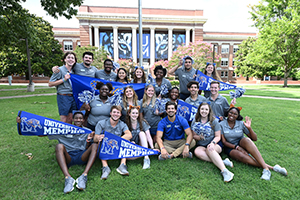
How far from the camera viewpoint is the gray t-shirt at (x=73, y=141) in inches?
141

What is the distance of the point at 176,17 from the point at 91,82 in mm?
44722

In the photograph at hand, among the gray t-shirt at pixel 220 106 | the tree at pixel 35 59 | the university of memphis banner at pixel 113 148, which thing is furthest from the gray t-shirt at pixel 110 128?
the tree at pixel 35 59

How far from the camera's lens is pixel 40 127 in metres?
3.38

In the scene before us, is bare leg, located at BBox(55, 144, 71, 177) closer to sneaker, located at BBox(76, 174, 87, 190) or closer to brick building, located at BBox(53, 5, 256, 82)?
sneaker, located at BBox(76, 174, 87, 190)

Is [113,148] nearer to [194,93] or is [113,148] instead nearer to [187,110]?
[187,110]

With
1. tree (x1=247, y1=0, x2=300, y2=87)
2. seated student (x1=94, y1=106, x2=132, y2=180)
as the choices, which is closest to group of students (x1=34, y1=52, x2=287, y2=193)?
seated student (x1=94, y1=106, x2=132, y2=180)

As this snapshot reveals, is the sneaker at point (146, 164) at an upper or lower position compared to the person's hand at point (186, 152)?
lower

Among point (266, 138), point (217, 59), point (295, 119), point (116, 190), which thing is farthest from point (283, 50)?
point (116, 190)

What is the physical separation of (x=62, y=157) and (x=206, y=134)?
9.79 feet

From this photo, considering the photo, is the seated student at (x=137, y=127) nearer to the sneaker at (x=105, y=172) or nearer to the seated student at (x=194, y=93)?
the sneaker at (x=105, y=172)

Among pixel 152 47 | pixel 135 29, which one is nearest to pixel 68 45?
pixel 135 29

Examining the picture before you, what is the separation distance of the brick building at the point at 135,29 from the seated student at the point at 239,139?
1619 inches

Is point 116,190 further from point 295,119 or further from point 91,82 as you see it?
point 295,119

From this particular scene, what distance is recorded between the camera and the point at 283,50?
26.3m
